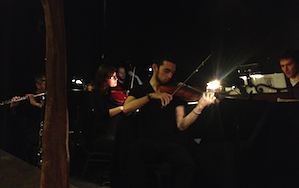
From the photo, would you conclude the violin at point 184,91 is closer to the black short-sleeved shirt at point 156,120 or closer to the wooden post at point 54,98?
the black short-sleeved shirt at point 156,120

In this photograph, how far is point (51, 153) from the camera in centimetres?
127

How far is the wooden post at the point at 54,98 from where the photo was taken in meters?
1.25

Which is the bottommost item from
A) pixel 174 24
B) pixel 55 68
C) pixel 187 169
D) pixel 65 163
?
pixel 187 169

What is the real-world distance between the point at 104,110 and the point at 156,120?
61 centimetres

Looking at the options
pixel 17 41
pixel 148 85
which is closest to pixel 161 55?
pixel 148 85

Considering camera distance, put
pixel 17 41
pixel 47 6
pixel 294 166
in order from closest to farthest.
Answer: pixel 47 6
pixel 294 166
pixel 17 41

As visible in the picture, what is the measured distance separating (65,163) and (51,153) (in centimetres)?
8

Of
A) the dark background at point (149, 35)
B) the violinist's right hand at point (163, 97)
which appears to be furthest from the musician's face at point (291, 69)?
the violinist's right hand at point (163, 97)

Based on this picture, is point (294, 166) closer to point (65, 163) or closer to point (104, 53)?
point (65, 163)

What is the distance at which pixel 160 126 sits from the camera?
2.11 m

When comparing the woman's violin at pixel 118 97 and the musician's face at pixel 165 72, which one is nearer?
the musician's face at pixel 165 72

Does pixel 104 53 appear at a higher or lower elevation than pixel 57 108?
higher

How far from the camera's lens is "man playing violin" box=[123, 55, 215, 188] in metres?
1.89

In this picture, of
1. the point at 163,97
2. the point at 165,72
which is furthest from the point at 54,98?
the point at 165,72
